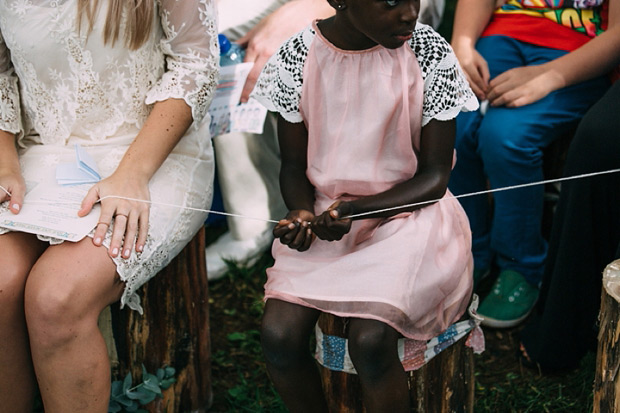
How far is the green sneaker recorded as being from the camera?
118 inches

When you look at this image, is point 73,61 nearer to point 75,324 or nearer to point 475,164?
point 75,324

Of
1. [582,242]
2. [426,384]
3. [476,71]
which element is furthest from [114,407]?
[476,71]

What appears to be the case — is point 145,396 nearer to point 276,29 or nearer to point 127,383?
point 127,383

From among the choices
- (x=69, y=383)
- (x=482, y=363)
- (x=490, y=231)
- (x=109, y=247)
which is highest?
(x=109, y=247)

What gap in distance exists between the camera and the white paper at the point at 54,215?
2.07 meters

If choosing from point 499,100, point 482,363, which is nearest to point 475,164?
point 499,100

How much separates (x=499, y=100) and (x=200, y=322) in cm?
131

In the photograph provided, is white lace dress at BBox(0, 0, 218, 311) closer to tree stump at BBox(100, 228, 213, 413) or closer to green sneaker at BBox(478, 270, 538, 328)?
tree stump at BBox(100, 228, 213, 413)

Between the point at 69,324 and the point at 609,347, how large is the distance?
131 cm

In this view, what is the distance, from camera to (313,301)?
1.97m

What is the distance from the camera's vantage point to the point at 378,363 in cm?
187

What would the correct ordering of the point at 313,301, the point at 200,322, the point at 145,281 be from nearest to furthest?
the point at 313,301, the point at 145,281, the point at 200,322

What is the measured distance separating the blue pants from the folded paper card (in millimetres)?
1387

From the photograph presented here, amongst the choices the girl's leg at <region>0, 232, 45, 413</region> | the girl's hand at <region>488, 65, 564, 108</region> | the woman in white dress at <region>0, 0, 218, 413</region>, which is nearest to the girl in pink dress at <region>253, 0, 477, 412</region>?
the woman in white dress at <region>0, 0, 218, 413</region>
